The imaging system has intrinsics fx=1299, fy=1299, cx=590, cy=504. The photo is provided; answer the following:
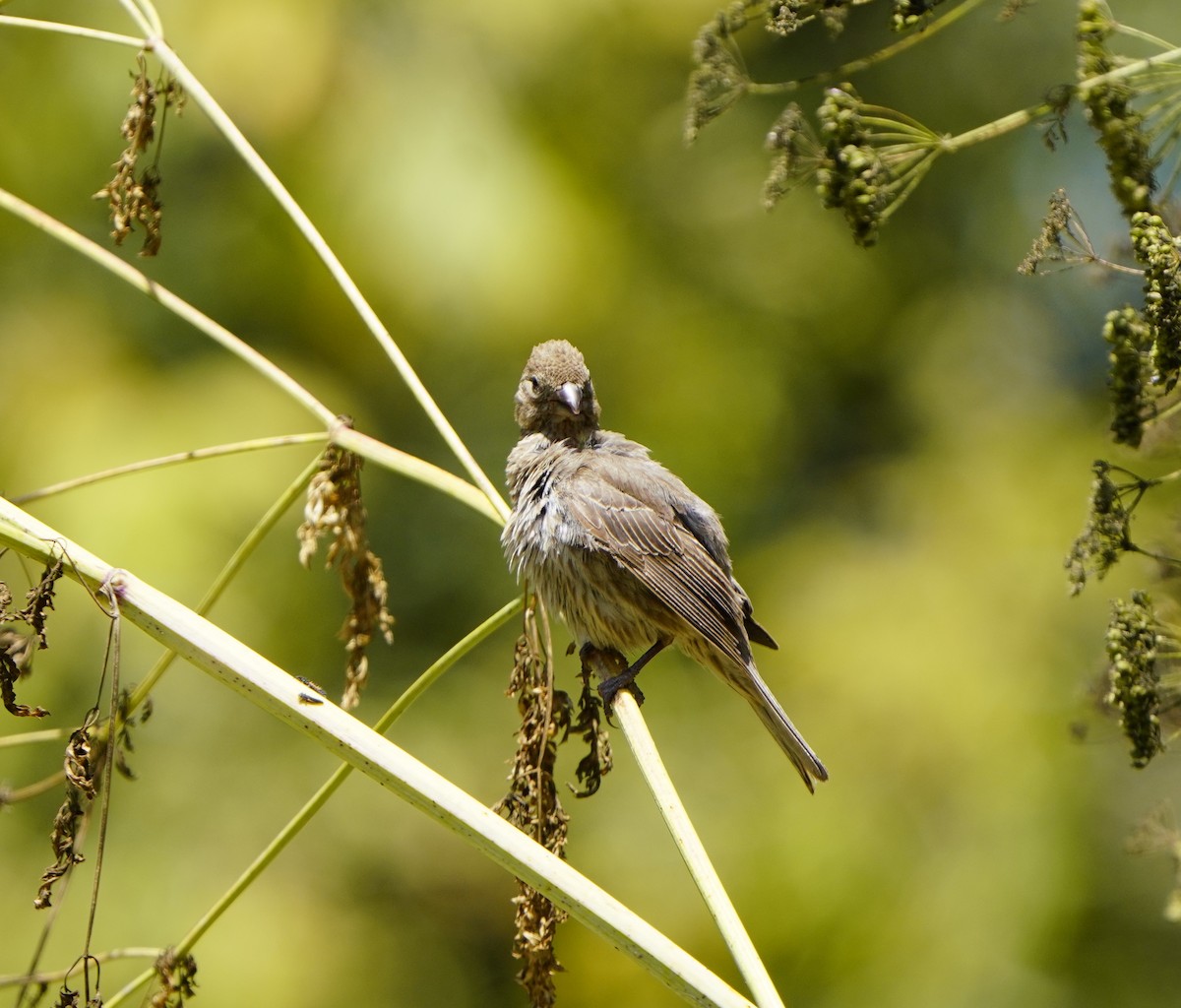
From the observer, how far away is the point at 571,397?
12.7 ft

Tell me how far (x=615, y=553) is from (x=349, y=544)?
1.17 m

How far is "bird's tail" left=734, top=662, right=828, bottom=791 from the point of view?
332 cm

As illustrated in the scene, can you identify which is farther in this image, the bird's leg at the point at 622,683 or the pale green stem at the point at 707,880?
the bird's leg at the point at 622,683

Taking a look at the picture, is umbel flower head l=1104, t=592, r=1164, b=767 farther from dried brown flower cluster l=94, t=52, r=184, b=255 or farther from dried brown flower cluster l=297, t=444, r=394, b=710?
dried brown flower cluster l=94, t=52, r=184, b=255

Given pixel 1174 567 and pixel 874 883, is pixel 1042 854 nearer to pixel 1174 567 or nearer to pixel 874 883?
pixel 874 883

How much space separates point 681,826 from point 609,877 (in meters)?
4.50

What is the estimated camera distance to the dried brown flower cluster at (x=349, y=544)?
253cm

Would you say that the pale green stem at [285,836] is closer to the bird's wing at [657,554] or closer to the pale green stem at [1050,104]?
the pale green stem at [1050,104]

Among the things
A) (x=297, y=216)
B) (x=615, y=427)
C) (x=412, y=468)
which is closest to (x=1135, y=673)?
(x=412, y=468)

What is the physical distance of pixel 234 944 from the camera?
19.8 ft

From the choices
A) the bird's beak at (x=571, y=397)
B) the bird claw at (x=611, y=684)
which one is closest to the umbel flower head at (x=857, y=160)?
the bird claw at (x=611, y=684)

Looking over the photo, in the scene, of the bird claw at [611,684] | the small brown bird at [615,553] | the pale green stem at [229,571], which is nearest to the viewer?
the pale green stem at [229,571]

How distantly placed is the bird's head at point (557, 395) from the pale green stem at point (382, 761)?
7.19 ft

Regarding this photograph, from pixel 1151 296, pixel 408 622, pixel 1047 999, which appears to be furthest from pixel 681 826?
pixel 408 622
